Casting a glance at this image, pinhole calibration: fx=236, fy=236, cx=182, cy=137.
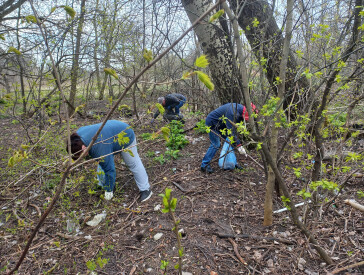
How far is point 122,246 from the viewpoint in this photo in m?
2.71

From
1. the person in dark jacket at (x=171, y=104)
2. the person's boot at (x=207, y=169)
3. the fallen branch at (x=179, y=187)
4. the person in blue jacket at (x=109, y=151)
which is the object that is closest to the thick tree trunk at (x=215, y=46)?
the person's boot at (x=207, y=169)

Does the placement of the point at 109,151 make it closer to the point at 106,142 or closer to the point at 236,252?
the point at 106,142

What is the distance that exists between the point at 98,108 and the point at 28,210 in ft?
23.1

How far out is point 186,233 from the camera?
279cm

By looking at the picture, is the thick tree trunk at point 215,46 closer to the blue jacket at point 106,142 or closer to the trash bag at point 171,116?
the blue jacket at point 106,142

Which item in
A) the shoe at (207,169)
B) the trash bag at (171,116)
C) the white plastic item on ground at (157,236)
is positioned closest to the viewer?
the white plastic item on ground at (157,236)

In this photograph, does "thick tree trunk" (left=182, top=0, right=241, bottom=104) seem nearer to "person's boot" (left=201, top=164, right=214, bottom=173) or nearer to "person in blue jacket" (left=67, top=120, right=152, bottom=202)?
"person's boot" (left=201, top=164, right=214, bottom=173)

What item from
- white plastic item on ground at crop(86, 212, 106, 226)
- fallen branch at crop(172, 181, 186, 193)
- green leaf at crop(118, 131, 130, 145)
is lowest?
fallen branch at crop(172, 181, 186, 193)

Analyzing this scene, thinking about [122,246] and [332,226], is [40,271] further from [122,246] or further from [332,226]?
[332,226]

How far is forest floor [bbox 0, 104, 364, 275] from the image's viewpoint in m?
2.37

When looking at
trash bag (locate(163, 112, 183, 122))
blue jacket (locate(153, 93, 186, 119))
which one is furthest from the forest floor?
blue jacket (locate(153, 93, 186, 119))

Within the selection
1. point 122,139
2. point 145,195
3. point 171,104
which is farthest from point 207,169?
point 171,104

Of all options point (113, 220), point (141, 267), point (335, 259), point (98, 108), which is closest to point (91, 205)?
point (113, 220)

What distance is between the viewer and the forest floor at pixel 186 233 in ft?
7.76
